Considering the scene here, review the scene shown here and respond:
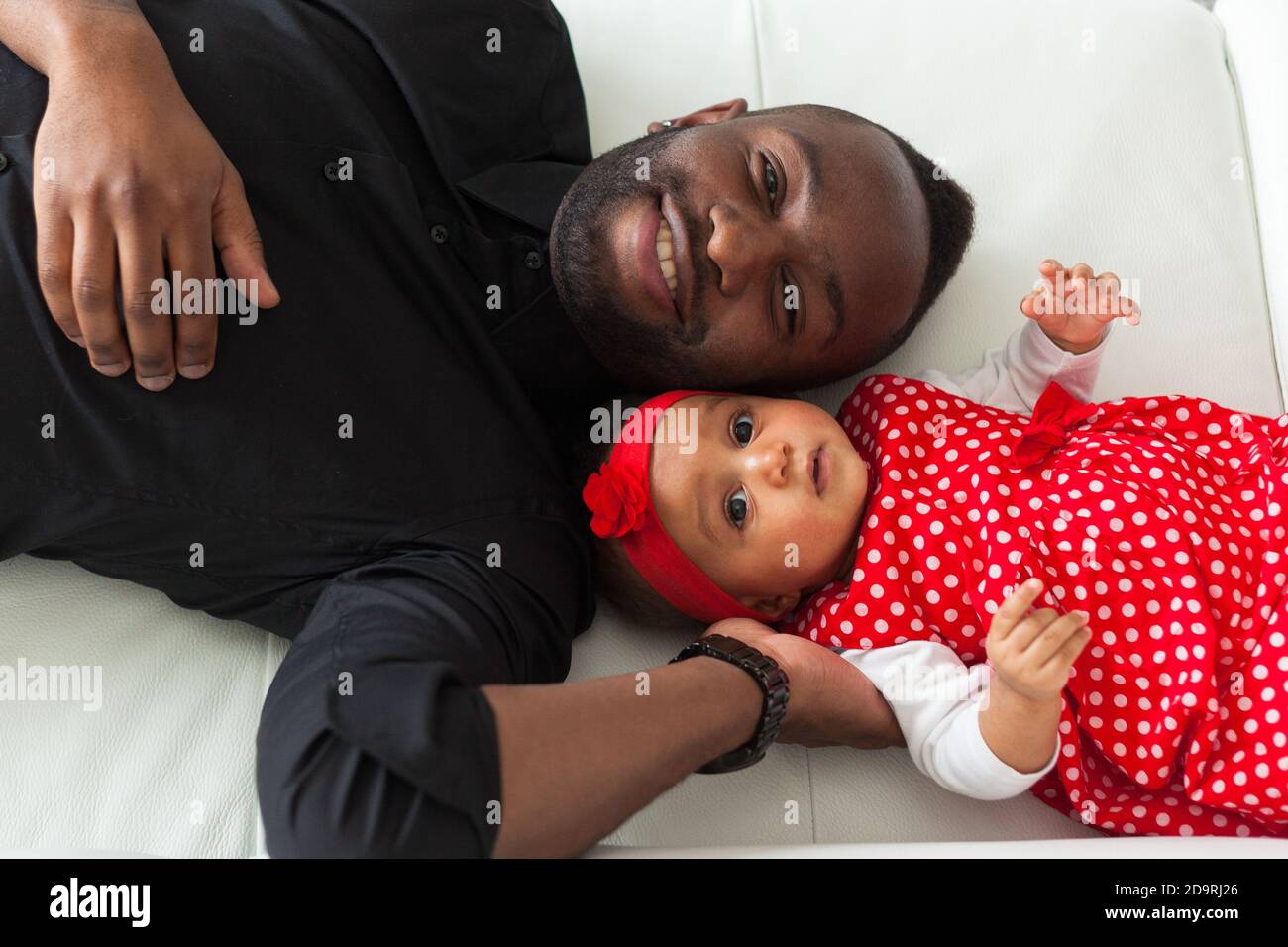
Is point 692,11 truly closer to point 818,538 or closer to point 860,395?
point 860,395

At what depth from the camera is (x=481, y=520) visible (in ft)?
3.53

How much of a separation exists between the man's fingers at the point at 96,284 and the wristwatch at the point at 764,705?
59 cm

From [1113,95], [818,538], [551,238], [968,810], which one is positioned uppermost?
[1113,95]

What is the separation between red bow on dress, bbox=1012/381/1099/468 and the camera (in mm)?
1208

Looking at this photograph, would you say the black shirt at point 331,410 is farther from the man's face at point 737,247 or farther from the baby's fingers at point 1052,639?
the baby's fingers at point 1052,639

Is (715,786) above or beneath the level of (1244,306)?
beneath

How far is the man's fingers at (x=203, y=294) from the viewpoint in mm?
990

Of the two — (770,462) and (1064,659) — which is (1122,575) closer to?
(1064,659)

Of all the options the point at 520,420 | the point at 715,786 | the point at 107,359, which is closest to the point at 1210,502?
the point at 715,786

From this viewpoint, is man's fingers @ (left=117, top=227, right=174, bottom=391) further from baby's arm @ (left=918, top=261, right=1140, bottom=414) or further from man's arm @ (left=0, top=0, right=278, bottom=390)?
baby's arm @ (left=918, top=261, right=1140, bottom=414)

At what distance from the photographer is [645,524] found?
3.78 feet

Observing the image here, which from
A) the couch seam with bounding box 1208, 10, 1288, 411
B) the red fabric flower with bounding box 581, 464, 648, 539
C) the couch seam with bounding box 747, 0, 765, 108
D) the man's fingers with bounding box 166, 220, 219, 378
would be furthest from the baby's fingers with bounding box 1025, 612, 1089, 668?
the couch seam with bounding box 747, 0, 765, 108

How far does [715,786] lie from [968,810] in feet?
0.82
